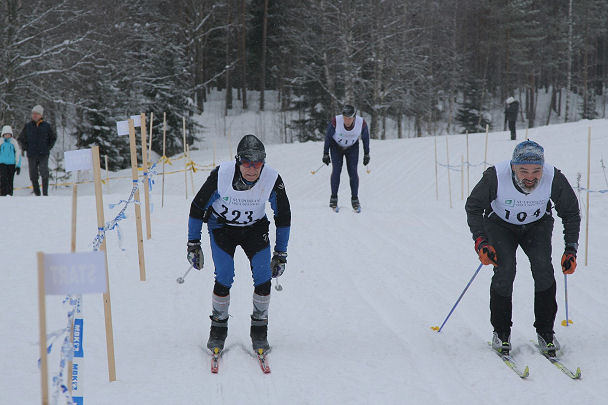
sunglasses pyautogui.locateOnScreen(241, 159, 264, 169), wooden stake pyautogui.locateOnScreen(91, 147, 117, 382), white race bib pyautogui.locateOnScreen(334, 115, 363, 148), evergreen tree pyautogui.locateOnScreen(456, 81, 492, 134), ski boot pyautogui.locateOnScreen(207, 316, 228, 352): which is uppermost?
evergreen tree pyautogui.locateOnScreen(456, 81, 492, 134)

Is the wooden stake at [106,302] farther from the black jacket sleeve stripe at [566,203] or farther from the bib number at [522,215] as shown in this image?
the black jacket sleeve stripe at [566,203]

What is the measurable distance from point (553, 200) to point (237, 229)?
8.08 ft

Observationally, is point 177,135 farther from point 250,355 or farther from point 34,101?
point 250,355

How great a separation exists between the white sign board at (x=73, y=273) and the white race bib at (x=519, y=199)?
3.01 metres

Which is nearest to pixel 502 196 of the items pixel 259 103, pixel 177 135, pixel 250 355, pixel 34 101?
pixel 250 355

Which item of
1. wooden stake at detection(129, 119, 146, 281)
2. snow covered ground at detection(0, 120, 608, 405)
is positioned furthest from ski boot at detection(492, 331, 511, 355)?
wooden stake at detection(129, 119, 146, 281)

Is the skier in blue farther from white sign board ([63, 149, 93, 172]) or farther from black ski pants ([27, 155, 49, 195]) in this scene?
black ski pants ([27, 155, 49, 195])

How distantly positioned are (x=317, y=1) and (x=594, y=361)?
24.6m

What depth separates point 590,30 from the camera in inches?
1622

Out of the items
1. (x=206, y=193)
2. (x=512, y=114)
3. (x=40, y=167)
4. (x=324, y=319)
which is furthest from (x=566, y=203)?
(x=512, y=114)

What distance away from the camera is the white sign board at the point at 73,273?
2.56 metres

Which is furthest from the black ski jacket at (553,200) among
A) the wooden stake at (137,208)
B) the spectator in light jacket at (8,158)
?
the spectator in light jacket at (8,158)

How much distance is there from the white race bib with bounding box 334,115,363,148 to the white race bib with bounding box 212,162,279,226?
4.87m

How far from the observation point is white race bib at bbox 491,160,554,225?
4.30 metres
